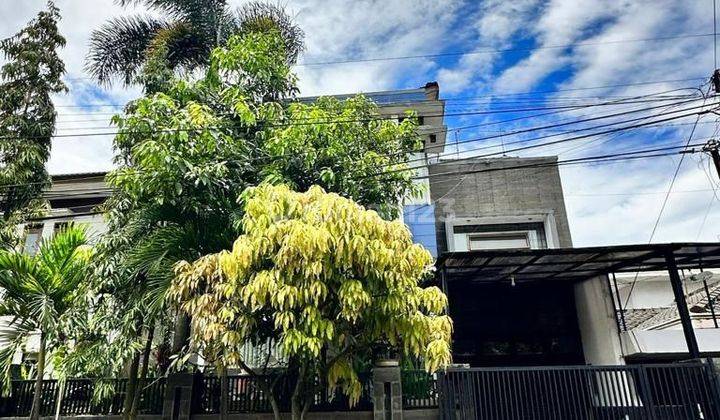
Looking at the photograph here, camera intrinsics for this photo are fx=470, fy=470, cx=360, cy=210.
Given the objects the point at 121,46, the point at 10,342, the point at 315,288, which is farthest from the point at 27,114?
the point at 315,288

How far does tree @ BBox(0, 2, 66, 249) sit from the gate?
28.7ft

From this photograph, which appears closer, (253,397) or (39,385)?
(39,385)

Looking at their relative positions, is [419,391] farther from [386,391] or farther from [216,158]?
[216,158]

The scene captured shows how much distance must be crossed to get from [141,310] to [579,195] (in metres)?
11.5

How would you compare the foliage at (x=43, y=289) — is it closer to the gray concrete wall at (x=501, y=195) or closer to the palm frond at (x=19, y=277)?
the palm frond at (x=19, y=277)

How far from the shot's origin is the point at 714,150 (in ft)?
29.0

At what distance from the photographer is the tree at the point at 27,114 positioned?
9.23 m

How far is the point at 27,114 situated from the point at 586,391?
11801mm

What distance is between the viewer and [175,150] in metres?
7.59

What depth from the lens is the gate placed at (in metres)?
7.59

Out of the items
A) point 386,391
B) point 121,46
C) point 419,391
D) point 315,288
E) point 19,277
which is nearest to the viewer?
point 315,288

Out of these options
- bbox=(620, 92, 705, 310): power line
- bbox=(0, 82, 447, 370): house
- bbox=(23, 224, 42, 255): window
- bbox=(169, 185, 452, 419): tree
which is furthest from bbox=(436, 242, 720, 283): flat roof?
bbox=(23, 224, 42, 255): window

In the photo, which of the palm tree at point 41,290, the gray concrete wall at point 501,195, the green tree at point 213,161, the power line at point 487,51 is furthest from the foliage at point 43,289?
the gray concrete wall at point 501,195

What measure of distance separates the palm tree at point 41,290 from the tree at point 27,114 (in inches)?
77.0
